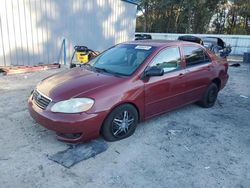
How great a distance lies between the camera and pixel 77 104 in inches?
137

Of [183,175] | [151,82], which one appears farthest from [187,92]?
[183,175]

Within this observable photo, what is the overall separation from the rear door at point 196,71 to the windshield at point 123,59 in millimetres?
929

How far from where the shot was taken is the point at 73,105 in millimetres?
3482

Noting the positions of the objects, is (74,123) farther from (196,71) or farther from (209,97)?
(209,97)

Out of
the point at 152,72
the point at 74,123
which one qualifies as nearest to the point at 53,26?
the point at 152,72

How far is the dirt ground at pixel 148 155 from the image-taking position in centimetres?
301

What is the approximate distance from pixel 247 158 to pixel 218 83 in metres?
2.53

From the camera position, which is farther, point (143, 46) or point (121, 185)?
point (143, 46)

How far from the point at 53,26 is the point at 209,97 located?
6608 millimetres

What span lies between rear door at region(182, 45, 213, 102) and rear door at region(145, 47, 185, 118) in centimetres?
21

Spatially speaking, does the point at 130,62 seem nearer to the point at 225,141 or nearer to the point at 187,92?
the point at 187,92

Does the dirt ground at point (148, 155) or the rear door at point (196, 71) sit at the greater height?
the rear door at point (196, 71)

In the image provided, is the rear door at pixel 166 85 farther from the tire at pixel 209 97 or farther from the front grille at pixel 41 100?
the front grille at pixel 41 100

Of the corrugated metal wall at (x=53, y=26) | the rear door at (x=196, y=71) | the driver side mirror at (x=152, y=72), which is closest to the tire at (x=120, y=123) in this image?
the driver side mirror at (x=152, y=72)
